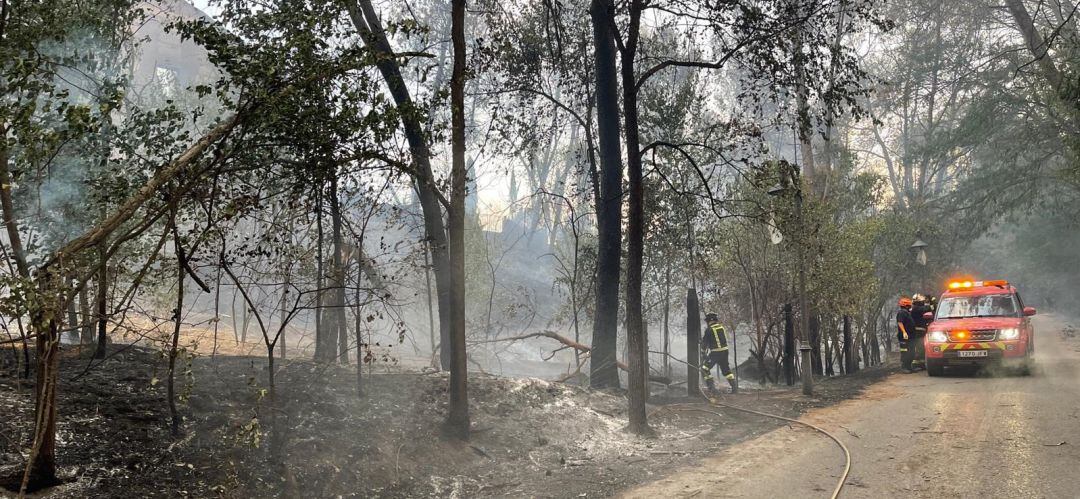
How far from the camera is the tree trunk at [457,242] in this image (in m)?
9.34

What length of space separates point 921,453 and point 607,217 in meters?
7.17

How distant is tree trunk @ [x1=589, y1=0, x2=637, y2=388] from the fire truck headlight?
8.48m

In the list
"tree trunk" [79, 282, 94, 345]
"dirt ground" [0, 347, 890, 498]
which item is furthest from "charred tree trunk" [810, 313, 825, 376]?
"tree trunk" [79, 282, 94, 345]

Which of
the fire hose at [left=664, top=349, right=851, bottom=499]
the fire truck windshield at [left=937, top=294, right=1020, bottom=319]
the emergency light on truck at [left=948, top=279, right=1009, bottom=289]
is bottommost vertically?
the fire hose at [left=664, top=349, right=851, bottom=499]

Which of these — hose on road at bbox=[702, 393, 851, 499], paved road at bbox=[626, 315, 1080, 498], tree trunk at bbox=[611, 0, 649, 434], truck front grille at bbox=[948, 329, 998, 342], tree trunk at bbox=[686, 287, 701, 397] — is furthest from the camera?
truck front grille at bbox=[948, 329, 998, 342]

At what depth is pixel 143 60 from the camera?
175 ft

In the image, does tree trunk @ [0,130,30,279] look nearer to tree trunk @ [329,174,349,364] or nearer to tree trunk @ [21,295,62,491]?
tree trunk @ [21,295,62,491]

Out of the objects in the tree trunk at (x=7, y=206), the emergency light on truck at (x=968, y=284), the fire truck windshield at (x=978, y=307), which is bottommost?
the fire truck windshield at (x=978, y=307)

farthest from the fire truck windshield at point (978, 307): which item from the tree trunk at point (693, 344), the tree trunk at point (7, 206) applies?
the tree trunk at point (7, 206)

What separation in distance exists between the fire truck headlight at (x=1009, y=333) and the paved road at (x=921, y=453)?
6.72ft

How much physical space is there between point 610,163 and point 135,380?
8.89 m

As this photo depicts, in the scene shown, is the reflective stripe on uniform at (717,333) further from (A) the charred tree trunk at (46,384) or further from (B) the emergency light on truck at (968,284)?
(A) the charred tree trunk at (46,384)

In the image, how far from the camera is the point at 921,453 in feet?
29.1

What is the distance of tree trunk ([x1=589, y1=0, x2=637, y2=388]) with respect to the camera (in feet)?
46.5
